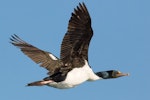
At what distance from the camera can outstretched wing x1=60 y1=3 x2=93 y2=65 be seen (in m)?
18.6

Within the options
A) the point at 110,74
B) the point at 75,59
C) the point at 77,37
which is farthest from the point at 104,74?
the point at 77,37

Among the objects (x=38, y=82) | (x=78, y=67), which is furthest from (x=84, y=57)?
(x=38, y=82)

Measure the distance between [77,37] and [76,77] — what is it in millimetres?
1211

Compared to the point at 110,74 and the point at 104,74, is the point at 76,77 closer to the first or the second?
the point at 104,74

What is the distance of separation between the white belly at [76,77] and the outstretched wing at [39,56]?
1008 mm

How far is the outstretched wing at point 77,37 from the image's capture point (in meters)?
18.6

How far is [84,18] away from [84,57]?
4.64 feet

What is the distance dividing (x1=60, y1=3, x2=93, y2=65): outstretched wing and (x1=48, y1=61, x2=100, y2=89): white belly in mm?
266

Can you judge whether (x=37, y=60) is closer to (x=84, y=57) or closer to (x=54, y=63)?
(x=54, y=63)

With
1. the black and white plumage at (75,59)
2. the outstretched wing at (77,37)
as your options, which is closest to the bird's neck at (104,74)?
the black and white plumage at (75,59)

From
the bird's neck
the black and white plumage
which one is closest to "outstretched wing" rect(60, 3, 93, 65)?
the black and white plumage

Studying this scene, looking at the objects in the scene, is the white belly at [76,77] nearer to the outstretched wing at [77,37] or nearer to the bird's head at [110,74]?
the outstretched wing at [77,37]

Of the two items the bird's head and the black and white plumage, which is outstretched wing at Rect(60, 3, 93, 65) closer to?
the black and white plumage

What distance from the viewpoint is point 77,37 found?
1908 cm
